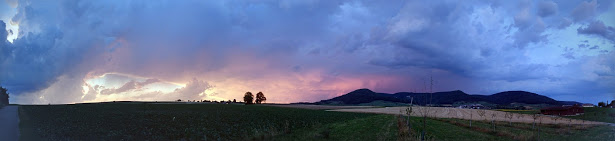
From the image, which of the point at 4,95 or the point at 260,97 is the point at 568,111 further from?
the point at 4,95

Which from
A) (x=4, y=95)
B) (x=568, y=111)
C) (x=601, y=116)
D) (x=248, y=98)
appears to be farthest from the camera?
(x=248, y=98)

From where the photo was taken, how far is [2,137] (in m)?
30.7

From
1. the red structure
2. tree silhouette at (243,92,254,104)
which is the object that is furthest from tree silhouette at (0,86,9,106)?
the red structure

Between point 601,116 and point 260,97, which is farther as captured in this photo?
point 260,97

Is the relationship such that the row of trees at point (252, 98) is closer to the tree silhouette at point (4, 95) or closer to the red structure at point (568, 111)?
the tree silhouette at point (4, 95)

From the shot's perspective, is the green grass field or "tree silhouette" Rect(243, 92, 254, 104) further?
"tree silhouette" Rect(243, 92, 254, 104)

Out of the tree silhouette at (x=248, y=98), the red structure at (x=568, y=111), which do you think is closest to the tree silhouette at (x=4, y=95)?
the tree silhouette at (x=248, y=98)

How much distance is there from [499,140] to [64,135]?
1541 inches

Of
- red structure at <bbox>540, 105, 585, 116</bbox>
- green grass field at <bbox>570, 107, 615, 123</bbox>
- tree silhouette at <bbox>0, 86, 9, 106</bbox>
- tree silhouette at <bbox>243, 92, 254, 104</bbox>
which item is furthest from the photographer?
tree silhouette at <bbox>243, 92, 254, 104</bbox>

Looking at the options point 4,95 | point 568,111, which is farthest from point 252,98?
point 568,111

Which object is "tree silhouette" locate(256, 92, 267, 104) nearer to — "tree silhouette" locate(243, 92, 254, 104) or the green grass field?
"tree silhouette" locate(243, 92, 254, 104)

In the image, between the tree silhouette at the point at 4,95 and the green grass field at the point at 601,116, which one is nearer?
the green grass field at the point at 601,116

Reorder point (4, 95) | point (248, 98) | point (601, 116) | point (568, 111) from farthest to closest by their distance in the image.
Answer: point (248, 98)
point (4, 95)
point (568, 111)
point (601, 116)

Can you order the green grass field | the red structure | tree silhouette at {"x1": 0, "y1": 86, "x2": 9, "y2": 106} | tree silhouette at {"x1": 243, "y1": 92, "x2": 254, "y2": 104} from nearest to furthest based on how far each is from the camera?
the green grass field → the red structure → tree silhouette at {"x1": 0, "y1": 86, "x2": 9, "y2": 106} → tree silhouette at {"x1": 243, "y1": 92, "x2": 254, "y2": 104}
